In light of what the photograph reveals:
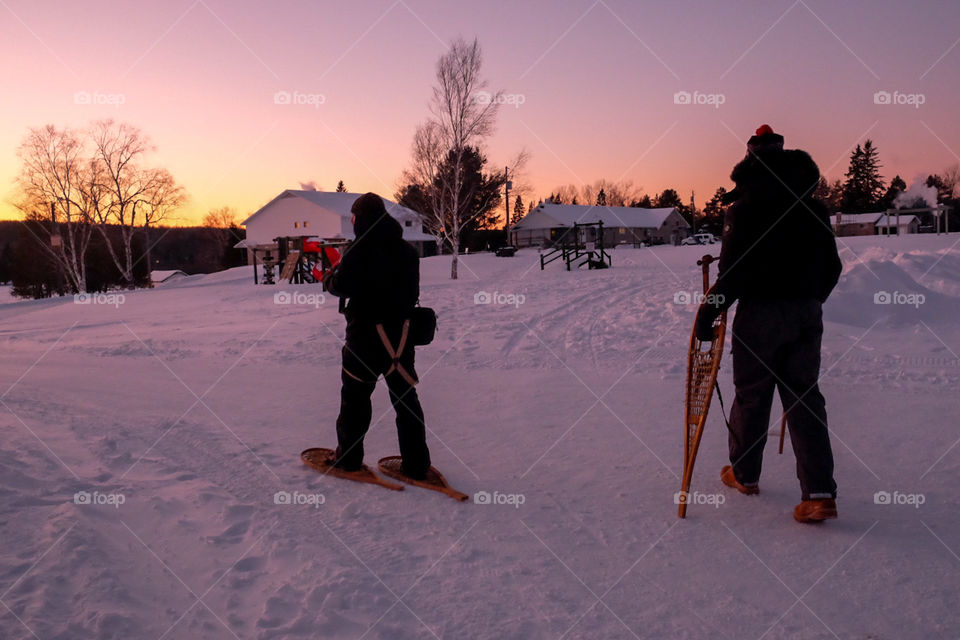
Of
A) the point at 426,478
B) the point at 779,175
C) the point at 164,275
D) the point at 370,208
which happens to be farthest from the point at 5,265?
the point at 779,175

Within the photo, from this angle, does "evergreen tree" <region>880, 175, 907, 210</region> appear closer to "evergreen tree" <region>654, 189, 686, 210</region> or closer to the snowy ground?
"evergreen tree" <region>654, 189, 686, 210</region>

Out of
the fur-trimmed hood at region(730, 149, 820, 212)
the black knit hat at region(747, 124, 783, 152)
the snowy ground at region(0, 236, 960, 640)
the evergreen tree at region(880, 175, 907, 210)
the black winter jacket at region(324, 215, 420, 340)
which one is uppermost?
the evergreen tree at region(880, 175, 907, 210)

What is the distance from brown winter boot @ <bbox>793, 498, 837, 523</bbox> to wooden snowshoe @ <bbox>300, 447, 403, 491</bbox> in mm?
2318

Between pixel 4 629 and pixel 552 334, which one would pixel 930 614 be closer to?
pixel 4 629

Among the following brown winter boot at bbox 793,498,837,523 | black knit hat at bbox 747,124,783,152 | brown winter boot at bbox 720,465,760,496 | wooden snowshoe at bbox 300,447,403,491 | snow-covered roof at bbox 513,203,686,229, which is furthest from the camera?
snow-covered roof at bbox 513,203,686,229

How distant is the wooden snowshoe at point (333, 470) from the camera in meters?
4.07

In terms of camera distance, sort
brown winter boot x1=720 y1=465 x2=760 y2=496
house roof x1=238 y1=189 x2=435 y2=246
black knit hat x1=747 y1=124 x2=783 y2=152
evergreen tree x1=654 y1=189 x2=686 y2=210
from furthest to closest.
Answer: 1. evergreen tree x1=654 y1=189 x2=686 y2=210
2. house roof x1=238 y1=189 x2=435 y2=246
3. brown winter boot x1=720 y1=465 x2=760 y2=496
4. black knit hat x1=747 y1=124 x2=783 y2=152

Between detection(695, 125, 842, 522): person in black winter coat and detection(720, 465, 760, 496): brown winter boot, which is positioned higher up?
detection(695, 125, 842, 522): person in black winter coat

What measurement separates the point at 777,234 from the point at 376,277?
2.39 metres

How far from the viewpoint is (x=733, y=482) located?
3979 mm

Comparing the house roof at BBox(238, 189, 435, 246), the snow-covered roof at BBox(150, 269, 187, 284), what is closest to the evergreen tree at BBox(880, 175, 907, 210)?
the house roof at BBox(238, 189, 435, 246)

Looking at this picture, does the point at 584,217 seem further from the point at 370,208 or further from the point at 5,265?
the point at 370,208

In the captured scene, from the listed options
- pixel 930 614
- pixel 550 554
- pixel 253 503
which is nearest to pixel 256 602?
pixel 253 503

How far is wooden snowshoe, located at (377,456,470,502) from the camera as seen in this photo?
12.8ft
